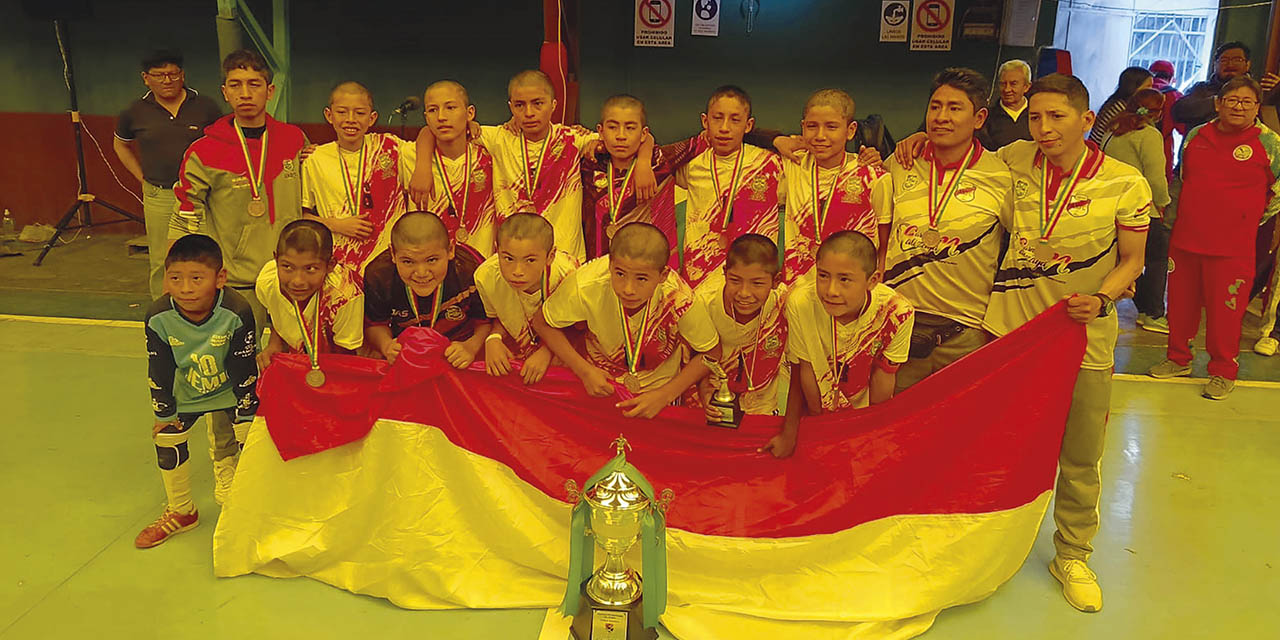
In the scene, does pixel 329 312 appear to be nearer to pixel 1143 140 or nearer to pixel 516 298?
pixel 516 298

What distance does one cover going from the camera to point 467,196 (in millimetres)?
3689

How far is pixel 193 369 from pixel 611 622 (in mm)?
1627

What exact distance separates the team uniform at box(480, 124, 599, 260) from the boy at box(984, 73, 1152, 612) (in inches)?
63.1

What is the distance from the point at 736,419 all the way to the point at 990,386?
0.73 metres

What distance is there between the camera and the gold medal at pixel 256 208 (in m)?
3.73

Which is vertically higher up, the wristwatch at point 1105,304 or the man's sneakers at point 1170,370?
the wristwatch at point 1105,304

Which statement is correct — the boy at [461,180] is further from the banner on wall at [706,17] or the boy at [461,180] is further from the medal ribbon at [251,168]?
the banner on wall at [706,17]

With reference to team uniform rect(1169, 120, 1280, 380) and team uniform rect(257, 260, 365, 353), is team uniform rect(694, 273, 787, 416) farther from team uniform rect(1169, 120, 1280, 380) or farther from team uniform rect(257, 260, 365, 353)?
team uniform rect(1169, 120, 1280, 380)

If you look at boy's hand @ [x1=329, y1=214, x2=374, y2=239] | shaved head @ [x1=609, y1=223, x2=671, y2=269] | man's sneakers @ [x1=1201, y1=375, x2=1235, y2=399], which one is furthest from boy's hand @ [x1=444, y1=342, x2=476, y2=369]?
man's sneakers @ [x1=1201, y1=375, x2=1235, y2=399]

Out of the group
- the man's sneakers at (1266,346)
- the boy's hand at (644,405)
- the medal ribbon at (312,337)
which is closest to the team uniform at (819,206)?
the boy's hand at (644,405)

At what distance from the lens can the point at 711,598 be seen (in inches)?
108

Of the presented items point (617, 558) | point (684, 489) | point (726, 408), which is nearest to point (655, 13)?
point (726, 408)

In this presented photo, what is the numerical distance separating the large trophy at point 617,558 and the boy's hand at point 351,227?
1.55 meters

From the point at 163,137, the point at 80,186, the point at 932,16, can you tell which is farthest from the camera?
the point at 80,186
